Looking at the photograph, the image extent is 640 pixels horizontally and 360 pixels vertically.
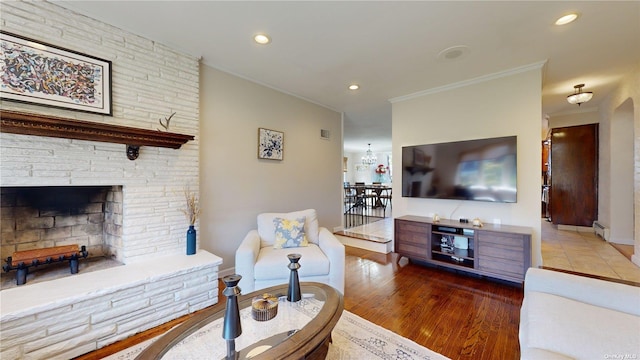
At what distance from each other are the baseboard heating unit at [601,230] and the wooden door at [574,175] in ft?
0.74

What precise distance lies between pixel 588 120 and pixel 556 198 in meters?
1.73

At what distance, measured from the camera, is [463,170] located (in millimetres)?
3205

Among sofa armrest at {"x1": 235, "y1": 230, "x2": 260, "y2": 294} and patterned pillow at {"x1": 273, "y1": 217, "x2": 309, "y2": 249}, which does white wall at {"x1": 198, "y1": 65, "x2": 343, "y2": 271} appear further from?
sofa armrest at {"x1": 235, "y1": 230, "x2": 260, "y2": 294}

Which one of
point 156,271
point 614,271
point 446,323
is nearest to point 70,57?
point 156,271

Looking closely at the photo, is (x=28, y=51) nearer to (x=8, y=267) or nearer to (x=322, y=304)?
(x=8, y=267)

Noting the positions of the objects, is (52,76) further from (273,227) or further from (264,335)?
(264,335)

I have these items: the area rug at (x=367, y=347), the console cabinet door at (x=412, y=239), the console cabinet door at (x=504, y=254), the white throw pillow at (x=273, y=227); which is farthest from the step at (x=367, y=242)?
the area rug at (x=367, y=347)

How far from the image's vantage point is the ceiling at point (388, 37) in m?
1.93

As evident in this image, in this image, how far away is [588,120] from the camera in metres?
5.04

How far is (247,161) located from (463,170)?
2901mm

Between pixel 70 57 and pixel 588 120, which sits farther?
pixel 588 120

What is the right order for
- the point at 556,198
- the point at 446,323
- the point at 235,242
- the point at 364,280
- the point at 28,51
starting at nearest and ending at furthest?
the point at 28,51, the point at 446,323, the point at 364,280, the point at 235,242, the point at 556,198

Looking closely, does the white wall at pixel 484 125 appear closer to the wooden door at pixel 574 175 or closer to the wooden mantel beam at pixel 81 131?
the wooden mantel beam at pixel 81 131

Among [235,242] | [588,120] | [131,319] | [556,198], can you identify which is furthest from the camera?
[556,198]
